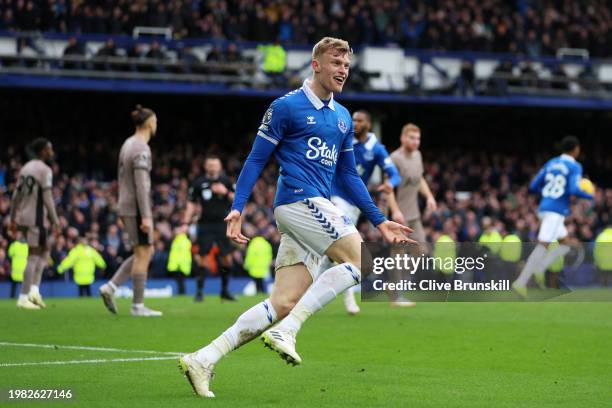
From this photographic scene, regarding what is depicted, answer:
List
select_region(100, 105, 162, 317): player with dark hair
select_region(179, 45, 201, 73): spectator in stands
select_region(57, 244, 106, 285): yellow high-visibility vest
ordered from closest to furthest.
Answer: select_region(100, 105, 162, 317): player with dark hair
select_region(57, 244, 106, 285): yellow high-visibility vest
select_region(179, 45, 201, 73): spectator in stands

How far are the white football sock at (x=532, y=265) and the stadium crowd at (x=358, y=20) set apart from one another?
16514mm

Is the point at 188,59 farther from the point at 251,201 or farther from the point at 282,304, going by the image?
the point at 282,304

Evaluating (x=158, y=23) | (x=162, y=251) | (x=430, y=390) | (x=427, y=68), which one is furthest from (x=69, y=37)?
(x=430, y=390)

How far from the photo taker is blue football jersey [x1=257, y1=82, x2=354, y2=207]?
704 centimetres

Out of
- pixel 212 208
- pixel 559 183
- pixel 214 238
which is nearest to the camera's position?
pixel 559 183

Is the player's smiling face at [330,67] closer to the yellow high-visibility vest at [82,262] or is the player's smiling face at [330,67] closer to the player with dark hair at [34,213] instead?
the player with dark hair at [34,213]

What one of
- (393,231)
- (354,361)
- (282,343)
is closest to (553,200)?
(354,361)

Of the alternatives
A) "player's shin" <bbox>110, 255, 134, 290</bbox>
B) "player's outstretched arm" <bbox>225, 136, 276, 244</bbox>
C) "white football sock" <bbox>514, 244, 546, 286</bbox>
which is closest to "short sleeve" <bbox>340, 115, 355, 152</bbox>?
"player's outstretched arm" <bbox>225, 136, 276, 244</bbox>

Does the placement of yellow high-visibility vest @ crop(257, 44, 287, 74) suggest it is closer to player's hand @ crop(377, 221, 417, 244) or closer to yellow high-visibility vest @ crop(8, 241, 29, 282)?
yellow high-visibility vest @ crop(8, 241, 29, 282)

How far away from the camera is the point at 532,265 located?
16.3 m

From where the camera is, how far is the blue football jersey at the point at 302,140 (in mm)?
7043

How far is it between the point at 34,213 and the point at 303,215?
28.8ft

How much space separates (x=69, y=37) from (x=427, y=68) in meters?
10.6

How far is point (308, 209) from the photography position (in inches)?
275
